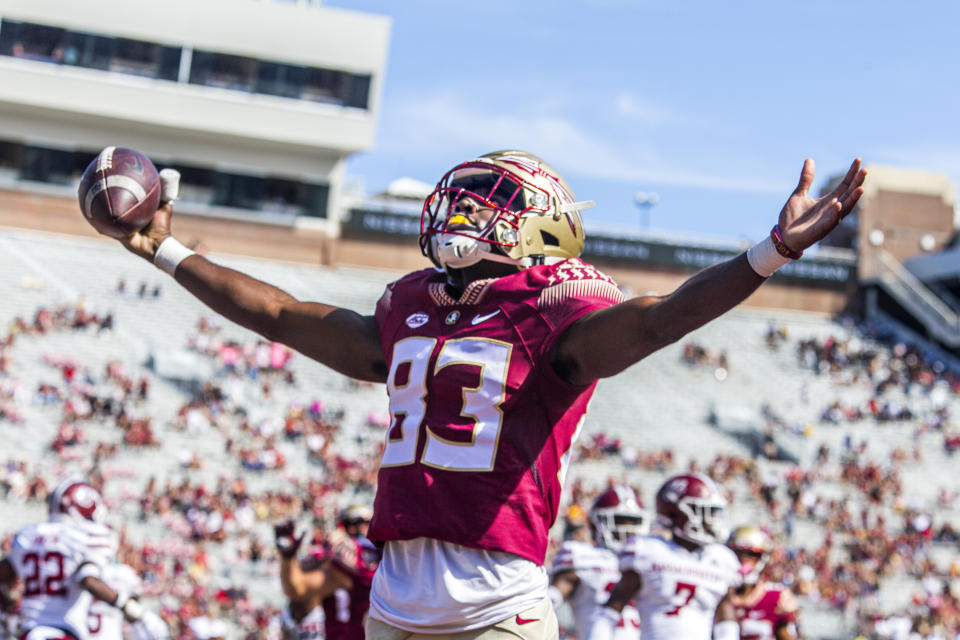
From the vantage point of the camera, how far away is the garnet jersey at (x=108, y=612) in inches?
270

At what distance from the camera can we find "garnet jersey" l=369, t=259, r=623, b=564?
3.09 m

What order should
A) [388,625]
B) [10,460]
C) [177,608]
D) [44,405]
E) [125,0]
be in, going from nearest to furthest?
[388,625], [177,608], [10,460], [44,405], [125,0]

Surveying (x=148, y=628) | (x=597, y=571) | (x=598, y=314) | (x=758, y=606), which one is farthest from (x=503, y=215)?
(x=148, y=628)

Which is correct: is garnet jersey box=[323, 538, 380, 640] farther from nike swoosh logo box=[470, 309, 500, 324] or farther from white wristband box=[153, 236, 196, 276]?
nike swoosh logo box=[470, 309, 500, 324]

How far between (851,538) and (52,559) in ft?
58.0

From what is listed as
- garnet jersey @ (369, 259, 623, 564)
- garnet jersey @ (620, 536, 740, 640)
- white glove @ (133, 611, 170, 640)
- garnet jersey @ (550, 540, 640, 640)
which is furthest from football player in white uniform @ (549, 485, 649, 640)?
garnet jersey @ (369, 259, 623, 564)

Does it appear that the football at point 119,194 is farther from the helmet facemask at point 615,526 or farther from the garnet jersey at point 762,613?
the garnet jersey at point 762,613

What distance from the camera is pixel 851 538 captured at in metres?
21.8

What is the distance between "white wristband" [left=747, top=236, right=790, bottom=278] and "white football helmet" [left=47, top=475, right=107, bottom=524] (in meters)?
5.28

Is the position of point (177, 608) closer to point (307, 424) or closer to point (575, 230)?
point (307, 424)

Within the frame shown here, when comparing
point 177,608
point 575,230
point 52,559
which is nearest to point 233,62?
point 177,608

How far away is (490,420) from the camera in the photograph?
3125mm

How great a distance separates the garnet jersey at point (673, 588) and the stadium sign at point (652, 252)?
2634cm

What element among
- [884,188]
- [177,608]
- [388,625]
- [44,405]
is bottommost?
[177,608]
